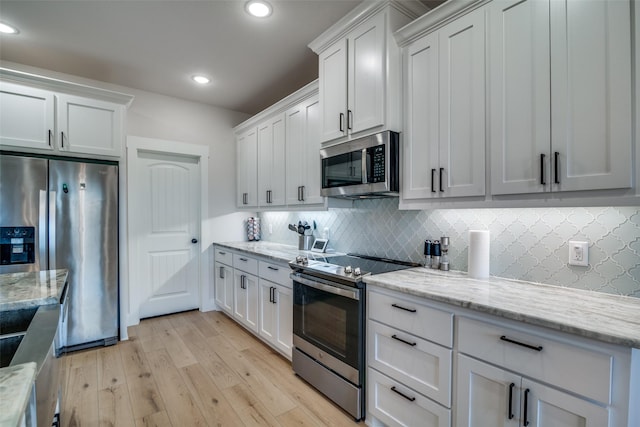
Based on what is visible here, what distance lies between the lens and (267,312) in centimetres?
279

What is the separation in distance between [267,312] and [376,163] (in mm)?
1734

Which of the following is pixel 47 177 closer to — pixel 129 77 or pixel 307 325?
pixel 129 77

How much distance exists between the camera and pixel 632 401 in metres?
0.97

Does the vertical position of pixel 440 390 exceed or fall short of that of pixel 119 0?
it falls short

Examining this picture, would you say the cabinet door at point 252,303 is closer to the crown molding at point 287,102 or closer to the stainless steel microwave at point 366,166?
the stainless steel microwave at point 366,166

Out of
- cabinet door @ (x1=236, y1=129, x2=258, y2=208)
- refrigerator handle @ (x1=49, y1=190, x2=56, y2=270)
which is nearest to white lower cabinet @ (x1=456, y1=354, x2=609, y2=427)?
cabinet door @ (x1=236, y1=129, x2=258, y2=208)

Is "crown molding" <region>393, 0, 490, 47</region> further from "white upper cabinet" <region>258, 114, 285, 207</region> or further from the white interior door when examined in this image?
the white interior door

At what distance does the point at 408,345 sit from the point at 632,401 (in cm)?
84

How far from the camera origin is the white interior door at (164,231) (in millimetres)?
3543

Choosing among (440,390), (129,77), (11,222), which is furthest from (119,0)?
(440,390)

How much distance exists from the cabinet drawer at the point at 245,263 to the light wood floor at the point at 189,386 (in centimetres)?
72

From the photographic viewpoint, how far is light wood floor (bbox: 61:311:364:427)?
6.30ft

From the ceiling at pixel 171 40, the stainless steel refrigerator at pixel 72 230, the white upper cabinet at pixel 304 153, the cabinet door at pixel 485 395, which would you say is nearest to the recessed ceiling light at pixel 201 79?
the ceiling at pixel 171 40

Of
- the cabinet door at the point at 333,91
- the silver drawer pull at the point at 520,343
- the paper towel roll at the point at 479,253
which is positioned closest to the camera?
the silver drawer pull at the point at 520,343
